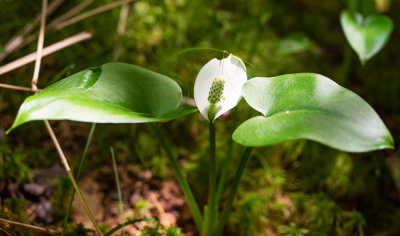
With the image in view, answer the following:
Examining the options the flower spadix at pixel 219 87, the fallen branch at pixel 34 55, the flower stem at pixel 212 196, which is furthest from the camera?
the fallen branch at pixel 34 55

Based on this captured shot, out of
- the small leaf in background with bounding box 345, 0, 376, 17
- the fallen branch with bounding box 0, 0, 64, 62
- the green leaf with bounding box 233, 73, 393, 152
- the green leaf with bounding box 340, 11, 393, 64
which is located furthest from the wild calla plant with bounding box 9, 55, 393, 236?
the small leaf in background with bounding box 345, 0, 376, 17

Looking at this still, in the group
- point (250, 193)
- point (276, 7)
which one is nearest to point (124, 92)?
point (250, 193)

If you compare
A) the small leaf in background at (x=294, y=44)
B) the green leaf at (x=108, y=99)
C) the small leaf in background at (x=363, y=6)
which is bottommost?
the small leaf in background at (x=294, y=44)

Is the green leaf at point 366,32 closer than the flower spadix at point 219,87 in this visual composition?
No

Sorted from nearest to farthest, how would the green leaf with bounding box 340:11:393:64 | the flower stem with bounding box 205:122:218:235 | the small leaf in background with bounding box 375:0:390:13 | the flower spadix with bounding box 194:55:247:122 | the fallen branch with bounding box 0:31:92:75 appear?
the flower spadix with bounding box 194:55:247:122 → the flower stem with bounding box 205:122:218:235 → the fallen branch with bounding box 0:31:92:75 → the green leaf with bounding box 340:11:393:64 → the small leaf in background with bounding box 375:0:390:13

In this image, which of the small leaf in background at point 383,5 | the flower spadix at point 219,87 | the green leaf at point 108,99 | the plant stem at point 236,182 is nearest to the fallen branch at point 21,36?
the green leaf at point 108,99

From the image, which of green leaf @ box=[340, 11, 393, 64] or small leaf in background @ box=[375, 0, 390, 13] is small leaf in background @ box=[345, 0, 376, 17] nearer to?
green leaf @ box=[340, 11, 393, 64]

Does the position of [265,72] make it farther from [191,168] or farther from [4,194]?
[4,194]

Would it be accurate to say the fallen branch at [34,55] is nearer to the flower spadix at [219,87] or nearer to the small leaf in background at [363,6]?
the flower spadix at [219,87]
